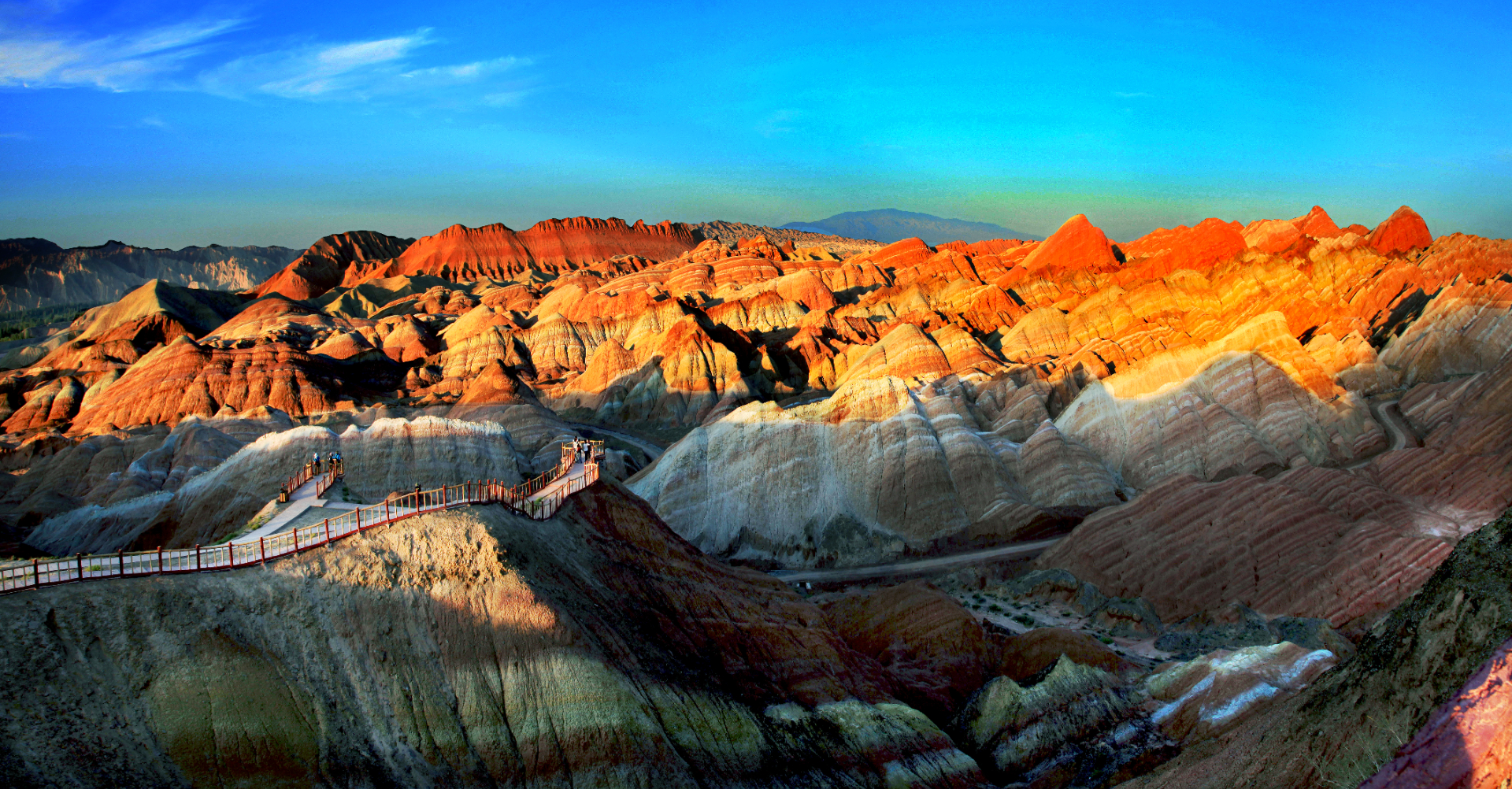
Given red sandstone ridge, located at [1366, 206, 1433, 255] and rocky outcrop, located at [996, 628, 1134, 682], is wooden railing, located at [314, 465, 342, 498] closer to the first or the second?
rocky outcrop, located at [996, 628, 1134, 682]

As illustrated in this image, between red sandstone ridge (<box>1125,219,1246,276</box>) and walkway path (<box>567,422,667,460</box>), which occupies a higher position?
red sandstone ridge (<box>1125,219,1246,276</box>)

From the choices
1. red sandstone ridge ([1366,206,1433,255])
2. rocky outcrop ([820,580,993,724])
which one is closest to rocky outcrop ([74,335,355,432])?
rocky outcrop ([820,580,993,724])

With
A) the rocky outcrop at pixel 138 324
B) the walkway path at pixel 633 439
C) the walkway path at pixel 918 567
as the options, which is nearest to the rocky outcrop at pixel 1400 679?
the walkway path at pixel 918 567

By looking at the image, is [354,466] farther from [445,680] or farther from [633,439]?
[445,680]

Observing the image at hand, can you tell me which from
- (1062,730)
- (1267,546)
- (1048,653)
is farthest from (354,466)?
(1267,546)

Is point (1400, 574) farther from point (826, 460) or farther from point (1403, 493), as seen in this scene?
point (826, 460)

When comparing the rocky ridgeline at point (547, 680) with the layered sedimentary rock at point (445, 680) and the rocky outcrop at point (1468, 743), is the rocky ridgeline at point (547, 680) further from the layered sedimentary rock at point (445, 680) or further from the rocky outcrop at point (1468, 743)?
the rocky outcrop at point (1468, 743)
